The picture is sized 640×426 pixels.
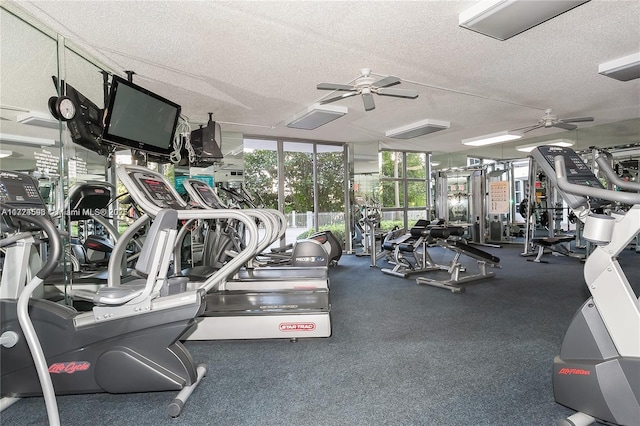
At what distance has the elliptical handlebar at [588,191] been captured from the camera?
4.85 ft

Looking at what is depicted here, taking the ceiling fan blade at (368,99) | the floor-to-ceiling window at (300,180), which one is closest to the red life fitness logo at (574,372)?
the ceiling fan blade at (368,99)

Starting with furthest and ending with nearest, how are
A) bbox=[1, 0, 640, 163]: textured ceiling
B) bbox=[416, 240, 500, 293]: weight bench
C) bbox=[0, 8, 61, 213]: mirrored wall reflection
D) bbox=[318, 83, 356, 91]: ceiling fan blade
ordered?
bbox=[416, 240, 500, 293]: weight bench, bbox=[318, 83, 356, 91]: ceiling fan blade, bbox=[1, 0, 640, 163]: textured ceiling, bbox=[0, 8, 61, 213]: mirrored wall reflection

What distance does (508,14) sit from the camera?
262cm

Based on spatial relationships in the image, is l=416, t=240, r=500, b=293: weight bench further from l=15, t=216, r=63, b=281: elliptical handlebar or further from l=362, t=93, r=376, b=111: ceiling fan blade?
l=15, t=216, r=63, b=281: elliptical handlebar

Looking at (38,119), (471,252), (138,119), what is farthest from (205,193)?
(471,252)

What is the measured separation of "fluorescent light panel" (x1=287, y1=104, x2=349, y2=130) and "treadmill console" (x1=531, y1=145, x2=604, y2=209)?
3.63 metres

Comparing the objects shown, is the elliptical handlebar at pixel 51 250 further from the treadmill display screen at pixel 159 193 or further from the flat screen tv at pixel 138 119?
the flat screen tv at pixel 138 119

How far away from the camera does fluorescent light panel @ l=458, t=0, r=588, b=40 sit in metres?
2.49

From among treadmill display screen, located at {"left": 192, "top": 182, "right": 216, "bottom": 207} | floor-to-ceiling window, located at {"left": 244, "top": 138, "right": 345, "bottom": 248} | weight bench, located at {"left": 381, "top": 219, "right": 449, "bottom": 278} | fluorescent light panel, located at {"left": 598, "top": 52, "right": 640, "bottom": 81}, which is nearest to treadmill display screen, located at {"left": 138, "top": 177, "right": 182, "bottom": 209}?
treadmill display screen, located at {"left": 192, "top": 182, "right": 216, "bottom": 207}

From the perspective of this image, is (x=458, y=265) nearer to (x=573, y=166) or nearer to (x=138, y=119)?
(x=573, y=166)

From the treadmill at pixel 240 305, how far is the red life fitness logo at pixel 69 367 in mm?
770

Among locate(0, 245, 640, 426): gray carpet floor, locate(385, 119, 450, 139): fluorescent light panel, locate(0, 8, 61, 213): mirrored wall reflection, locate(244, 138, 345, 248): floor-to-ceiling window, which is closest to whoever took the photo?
locate(0, 245, 640, 426): gray carpet floor

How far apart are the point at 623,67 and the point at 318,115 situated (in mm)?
3701

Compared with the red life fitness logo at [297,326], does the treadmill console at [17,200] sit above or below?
above
